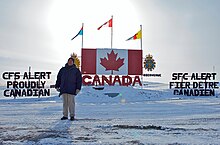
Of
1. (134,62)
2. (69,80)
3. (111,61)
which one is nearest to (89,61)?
(111,61)

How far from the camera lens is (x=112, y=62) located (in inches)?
1018

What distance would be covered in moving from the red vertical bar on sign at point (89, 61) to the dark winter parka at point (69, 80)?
15.2m

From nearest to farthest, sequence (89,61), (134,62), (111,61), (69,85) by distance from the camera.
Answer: (69,85)
(89,61)
(111,61)
(134,62)

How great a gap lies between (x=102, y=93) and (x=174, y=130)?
15897 millimetres

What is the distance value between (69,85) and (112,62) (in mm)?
16199

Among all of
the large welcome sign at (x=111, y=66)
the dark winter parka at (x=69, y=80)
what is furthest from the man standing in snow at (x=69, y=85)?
the large welcome sign at (x=111, y=66)

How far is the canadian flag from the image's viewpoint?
2527 centimetres

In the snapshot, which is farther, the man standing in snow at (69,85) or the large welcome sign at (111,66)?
the large welcome sign at (111,66)

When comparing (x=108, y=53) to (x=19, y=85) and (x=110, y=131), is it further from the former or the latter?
(x=110, y=131)

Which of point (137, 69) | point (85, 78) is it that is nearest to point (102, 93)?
point (85, 78)

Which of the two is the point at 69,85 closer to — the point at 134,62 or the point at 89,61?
the point at 89,61

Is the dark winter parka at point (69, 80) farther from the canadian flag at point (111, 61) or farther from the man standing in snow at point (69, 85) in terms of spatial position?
the canadian flag at point (111, 61)

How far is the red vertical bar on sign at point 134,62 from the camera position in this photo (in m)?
26.0

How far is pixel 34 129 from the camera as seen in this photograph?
7.61m
